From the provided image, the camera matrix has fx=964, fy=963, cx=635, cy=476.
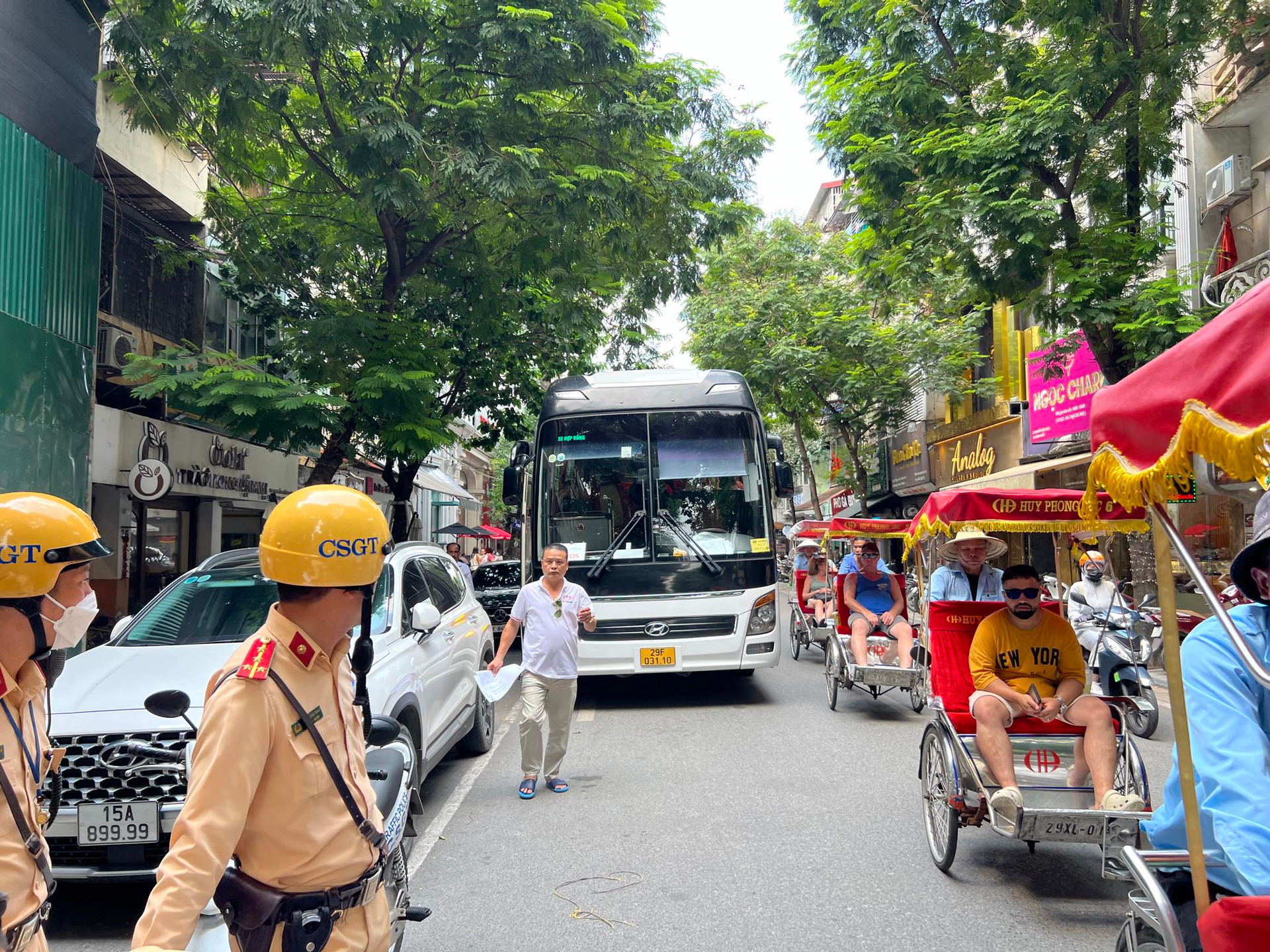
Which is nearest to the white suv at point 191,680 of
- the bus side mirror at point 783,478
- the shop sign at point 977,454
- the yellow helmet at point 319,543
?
the yellow helmet at point 319,543

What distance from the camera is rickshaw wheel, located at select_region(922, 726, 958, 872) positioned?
5.01 meters

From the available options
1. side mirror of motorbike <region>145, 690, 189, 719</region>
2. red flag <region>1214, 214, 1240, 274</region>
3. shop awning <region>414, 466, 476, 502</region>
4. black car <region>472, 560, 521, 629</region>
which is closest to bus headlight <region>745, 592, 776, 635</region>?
side mirror of motorbike <region>145, 690, 189, 719</region>

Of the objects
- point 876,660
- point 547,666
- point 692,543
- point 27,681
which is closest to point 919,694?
point 876,660

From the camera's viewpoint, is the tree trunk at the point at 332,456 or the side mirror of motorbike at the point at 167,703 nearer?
the side mirror of motorbike at the point at 167,703

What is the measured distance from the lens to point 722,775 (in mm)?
7215

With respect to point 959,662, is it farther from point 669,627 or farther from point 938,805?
point 669,627

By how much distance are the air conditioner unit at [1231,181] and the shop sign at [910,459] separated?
47.7 feet

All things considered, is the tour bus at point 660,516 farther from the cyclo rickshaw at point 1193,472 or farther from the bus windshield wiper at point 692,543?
the cyclo rickshaw at point 1193,472

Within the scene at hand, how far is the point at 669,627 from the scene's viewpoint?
9867mm

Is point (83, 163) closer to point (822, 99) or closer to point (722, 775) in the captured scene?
point (822, 99)

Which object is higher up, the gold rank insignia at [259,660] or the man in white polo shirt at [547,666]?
the gold rank insignia at [259,660]

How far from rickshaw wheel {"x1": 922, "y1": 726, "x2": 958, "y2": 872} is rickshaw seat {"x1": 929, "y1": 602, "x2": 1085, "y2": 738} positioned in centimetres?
21

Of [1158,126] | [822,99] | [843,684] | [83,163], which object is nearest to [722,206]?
[822,99]

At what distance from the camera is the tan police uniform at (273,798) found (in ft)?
6.47
